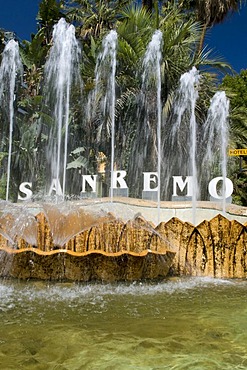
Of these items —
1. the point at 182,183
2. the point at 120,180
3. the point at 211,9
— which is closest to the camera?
the point at 182,183

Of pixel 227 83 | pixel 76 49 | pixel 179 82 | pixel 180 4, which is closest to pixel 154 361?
pixel 179 82

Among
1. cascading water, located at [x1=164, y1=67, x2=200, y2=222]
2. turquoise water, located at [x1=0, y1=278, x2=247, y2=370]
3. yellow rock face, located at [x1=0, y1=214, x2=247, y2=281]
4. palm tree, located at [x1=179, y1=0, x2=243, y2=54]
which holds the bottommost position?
turquoise water, located at [x1=0, y1=278, x2=247, y2=370]

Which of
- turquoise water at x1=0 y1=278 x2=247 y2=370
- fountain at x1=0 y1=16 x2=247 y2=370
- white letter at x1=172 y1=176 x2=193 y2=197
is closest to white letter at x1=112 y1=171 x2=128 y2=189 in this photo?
white letter at x1=172 y1=176 x2=193 y2=197

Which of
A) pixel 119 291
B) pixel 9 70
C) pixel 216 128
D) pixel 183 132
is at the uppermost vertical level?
pixel 9 70

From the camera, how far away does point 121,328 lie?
2773 millimetres

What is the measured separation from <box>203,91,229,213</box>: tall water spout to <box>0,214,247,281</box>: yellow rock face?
888 centimetres

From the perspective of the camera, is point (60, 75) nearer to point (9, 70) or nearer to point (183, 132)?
point (9, 70)

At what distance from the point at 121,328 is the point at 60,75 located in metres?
12.2

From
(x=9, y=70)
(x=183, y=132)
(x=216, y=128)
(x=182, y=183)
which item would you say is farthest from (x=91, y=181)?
(x=9, y=70)

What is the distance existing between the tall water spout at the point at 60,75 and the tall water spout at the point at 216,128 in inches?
197

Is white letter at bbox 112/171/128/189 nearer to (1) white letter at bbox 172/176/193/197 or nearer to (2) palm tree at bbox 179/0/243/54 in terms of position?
(1) white letter at bbox 172/176/193/197

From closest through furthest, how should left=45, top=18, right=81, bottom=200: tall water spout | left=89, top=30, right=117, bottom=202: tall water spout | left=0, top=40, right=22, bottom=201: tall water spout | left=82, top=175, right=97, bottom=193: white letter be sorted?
1. left=82, top=175, right=97, bottom=193: white letter
2. left=45, top=18, right=81, bottom=200: tall water spout
3. left=89, top=30, right=117, bottom=202: tall water spout
4. left=0, top=40, right=22, bottom=201: tall water spout

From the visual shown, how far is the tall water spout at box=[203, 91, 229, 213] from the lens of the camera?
47.1 ft

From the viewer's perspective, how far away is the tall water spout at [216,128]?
565 inches
